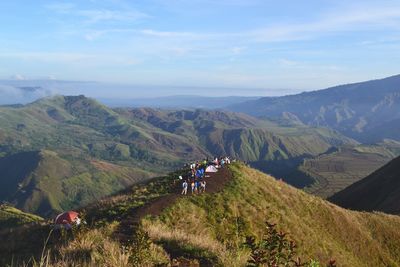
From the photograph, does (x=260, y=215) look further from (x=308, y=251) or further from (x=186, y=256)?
(x=186, y=256)

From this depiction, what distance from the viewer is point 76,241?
55.9 ft

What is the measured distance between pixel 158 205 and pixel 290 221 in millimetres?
14122

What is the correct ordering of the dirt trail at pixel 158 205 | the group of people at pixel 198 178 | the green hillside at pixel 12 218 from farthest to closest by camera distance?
the green hillside at pixel 12 218, the group of people at pixel 198 178, the dirt trail at pixel 158 205

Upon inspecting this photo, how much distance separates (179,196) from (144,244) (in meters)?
26.9

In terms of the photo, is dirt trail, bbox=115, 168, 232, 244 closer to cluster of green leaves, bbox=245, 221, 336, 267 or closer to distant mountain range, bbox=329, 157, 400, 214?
cluster of green leaves, bbox=245, 221, 336, 267

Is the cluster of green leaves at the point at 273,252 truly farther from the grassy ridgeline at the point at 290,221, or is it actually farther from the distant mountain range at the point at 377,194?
the distant mountain range at the point at 377,194

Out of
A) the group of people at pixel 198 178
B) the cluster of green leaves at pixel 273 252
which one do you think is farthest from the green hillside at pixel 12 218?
the cluster of green leaves at pixel 273 252

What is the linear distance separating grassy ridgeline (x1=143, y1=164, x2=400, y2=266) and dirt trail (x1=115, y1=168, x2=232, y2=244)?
2.74 feet

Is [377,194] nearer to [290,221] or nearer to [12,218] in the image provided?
[290,221]

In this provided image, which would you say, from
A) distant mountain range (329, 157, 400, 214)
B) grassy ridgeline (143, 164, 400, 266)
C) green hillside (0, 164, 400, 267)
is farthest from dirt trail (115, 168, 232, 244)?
distant mountain range (329, 157, 400, 214)

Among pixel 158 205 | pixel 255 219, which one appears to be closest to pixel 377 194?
pixel 255 219

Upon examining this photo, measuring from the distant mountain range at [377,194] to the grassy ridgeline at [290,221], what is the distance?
22493 mm

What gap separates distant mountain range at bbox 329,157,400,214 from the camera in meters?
75.3

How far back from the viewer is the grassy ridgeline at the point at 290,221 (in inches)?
1377
